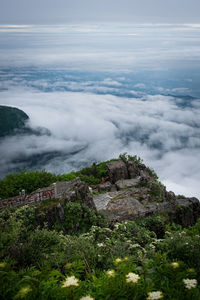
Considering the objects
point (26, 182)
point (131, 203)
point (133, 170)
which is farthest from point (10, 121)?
point (131, 203)

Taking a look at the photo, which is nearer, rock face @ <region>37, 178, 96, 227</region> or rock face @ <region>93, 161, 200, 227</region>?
rock face @ <region>37, 178, 96, 227</region>

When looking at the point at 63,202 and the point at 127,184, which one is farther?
the point at 127,184

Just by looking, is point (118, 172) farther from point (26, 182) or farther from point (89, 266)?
point (89, 266)

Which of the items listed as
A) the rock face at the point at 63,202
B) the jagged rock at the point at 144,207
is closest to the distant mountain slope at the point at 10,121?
the jagged rock at the point at 144,207

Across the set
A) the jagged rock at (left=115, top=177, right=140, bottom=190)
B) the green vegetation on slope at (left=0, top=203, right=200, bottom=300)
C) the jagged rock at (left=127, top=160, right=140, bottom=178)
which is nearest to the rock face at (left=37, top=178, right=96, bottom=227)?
the green vegetation on slope at (left=0, top=203, right=200, bottom=300)

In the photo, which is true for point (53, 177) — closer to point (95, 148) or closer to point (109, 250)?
point (109, 250)

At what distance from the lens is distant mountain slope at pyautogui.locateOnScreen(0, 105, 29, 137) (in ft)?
454

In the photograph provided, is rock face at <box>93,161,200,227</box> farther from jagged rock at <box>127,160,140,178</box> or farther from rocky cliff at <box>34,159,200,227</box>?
jagged rock at <box>127,160,140,178</box>

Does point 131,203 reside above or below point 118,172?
above

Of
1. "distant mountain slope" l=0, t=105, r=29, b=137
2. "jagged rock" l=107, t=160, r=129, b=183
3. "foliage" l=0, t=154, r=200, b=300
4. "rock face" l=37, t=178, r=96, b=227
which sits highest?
"foliage" l=0, t=154, r=200, b=300

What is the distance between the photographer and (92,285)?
12.8 feet

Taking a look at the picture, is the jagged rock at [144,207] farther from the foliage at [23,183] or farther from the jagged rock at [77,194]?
the foliage at [23,183]

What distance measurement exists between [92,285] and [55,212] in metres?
8.02

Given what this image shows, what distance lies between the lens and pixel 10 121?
142 meters
